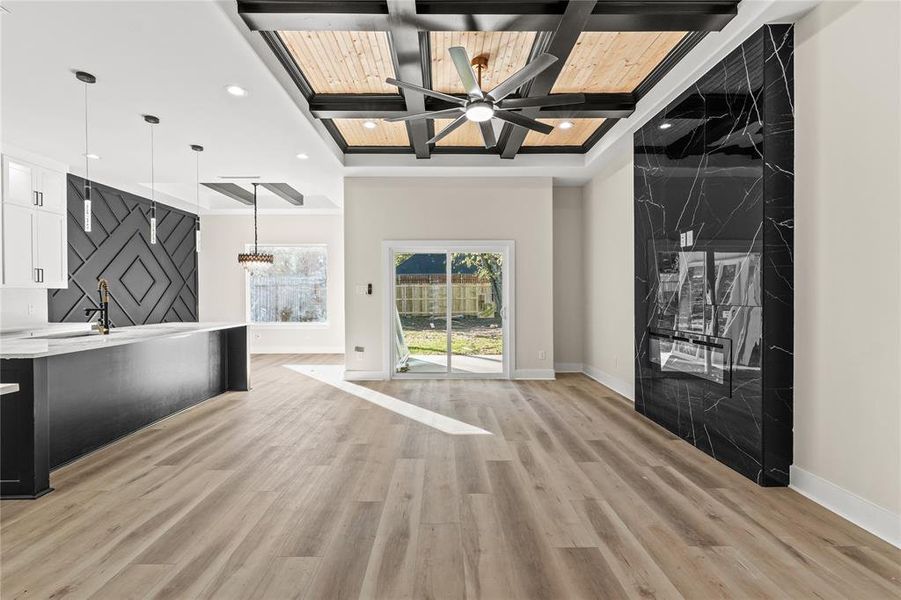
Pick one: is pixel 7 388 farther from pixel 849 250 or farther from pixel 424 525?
pixel 849 250

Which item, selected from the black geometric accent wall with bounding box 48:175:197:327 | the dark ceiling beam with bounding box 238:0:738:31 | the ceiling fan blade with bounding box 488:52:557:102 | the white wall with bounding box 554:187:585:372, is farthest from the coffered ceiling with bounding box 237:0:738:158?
the black geometric accent wall with bounding box 48:175:197:327

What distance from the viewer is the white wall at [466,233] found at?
6.26 m

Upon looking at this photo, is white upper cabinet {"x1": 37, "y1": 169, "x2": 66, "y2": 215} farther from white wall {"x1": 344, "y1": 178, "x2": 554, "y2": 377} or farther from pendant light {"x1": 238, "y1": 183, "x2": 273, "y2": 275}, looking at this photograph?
white wall {"x1": 344, "y1": 178, "x2": 554, "y2": 377}

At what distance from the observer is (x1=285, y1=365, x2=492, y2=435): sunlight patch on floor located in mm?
3984

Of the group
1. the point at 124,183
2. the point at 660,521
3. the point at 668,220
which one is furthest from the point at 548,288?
the point at 124,183

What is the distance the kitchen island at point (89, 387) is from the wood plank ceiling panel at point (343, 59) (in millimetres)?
2749

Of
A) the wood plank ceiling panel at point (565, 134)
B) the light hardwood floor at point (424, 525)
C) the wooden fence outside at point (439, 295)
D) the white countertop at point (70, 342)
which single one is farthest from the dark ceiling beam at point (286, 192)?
the light hardwood floor at point (424, 525)

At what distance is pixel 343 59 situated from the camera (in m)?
3.66

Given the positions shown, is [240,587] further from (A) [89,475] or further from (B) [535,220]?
(B) [535,220]

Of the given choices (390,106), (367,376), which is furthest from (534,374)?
(390,106)

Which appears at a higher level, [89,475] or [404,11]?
[404,11]

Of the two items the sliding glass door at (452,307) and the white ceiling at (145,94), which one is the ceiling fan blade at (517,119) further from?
the sliding glass door at (452,307)

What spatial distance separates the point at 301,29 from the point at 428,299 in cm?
392

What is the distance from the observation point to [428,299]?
Answer: 6359mm
